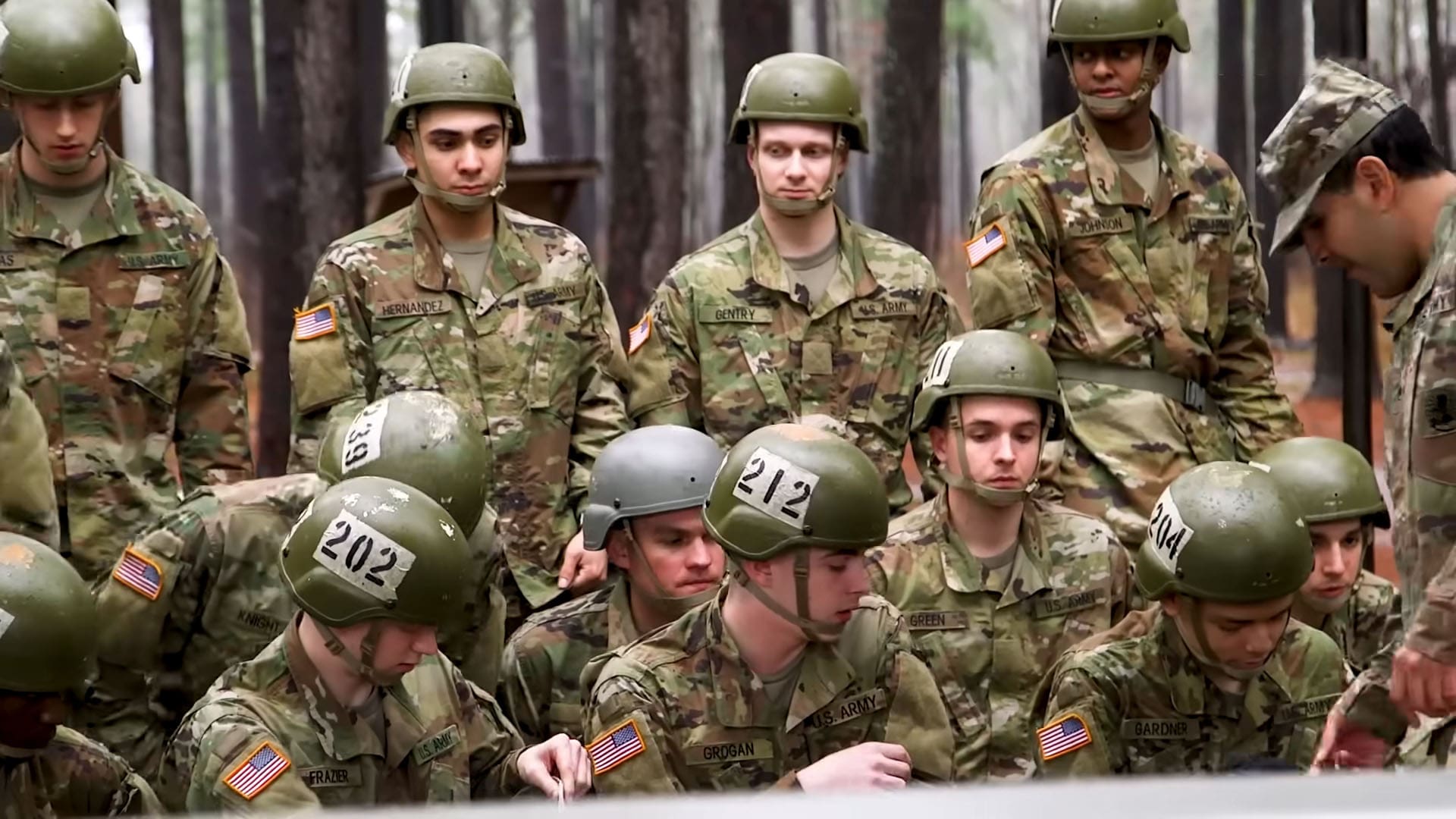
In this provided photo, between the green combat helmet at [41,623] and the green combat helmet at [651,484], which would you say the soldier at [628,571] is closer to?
the green combat helmet at [651,484]

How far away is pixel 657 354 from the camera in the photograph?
21.4 ft

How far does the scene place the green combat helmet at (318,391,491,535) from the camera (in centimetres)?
539

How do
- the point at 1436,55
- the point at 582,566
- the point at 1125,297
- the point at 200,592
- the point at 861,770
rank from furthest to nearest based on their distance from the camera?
the point at 1436,55
the point at 1125,297
the point at 582,566
the point at 200,592
the point at 861,770

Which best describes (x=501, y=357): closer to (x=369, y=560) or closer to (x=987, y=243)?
(x=987, y=243)

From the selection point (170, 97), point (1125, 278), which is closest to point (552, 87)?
point (170, 97)

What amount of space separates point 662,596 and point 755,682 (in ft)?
2.63

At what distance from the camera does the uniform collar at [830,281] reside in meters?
6.61

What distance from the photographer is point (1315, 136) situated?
472 centimetres

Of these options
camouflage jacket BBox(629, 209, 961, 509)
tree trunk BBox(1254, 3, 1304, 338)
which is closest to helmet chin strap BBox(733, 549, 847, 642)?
camouflage jacket BBox(629, 209, 961, 509)

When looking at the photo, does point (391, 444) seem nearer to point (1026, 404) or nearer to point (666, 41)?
point (1026, 404)

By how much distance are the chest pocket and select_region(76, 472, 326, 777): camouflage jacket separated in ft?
2.63

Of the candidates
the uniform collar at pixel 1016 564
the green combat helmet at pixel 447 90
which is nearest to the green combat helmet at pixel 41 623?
the green combat helmet at pixel 447 90

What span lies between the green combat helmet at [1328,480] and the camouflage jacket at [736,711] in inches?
62.5

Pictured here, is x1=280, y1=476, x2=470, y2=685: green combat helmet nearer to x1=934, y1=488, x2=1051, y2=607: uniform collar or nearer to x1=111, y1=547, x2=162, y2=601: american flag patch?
x1=111, y1=547, x2=162, y2=601: american flag patch
